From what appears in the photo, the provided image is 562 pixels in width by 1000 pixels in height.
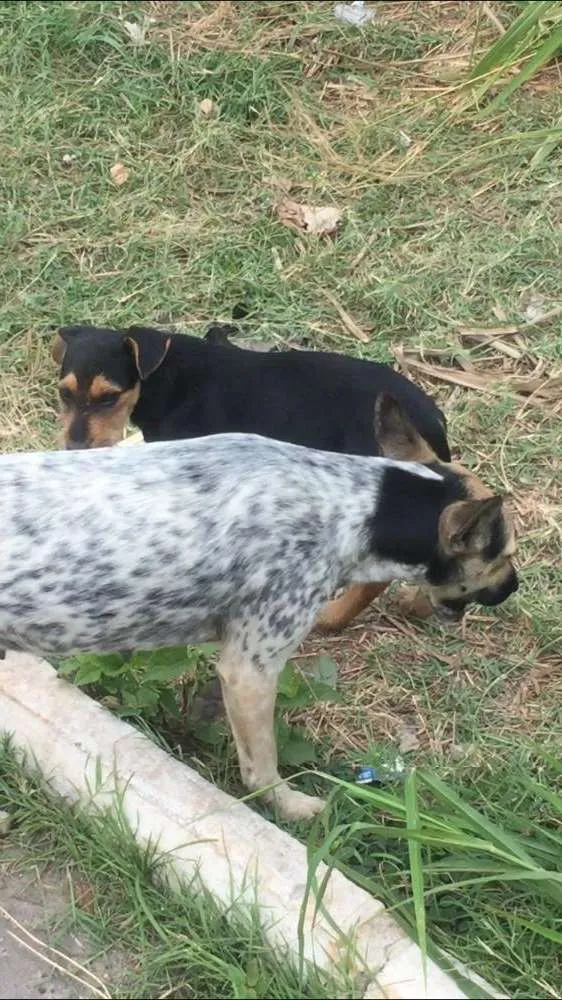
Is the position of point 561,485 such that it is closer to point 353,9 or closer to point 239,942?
point 239,942

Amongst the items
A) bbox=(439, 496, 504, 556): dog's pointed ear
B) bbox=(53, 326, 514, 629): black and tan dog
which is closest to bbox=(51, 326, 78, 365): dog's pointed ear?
bbox=(53, 326, 514, 629): black and tan dog

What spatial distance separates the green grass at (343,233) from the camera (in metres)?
5.21

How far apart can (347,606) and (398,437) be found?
915 millimetres

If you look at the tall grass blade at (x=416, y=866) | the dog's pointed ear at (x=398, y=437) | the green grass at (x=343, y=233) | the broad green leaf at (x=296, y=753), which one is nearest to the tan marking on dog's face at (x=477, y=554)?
the dog's pointed ear at (x=398, y=437)

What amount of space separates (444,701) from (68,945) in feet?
6.14

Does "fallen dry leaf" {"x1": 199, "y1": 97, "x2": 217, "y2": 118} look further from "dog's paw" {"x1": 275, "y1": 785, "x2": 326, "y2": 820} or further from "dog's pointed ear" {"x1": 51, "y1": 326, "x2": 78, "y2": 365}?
"dog's paw" {"x1": 275, "y1": 785, "x2": 326, "y2": 820}

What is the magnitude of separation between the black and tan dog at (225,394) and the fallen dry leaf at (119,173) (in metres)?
2.22

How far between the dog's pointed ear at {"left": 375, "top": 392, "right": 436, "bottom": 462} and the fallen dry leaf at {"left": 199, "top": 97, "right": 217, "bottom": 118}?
158 inches

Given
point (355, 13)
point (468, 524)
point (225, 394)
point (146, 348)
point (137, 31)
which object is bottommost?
point (225, 394)

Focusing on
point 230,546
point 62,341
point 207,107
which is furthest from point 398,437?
point 207,107

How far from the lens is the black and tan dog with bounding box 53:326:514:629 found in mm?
5285

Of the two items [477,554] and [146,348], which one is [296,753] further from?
[146,348]

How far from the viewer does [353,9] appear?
28.2 feet

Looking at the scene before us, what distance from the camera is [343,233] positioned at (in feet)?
24.1
